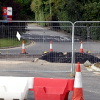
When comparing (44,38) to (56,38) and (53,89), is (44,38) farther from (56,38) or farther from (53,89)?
(53,89)

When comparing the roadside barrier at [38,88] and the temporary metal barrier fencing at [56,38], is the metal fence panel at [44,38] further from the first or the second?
the roadside barrier at [38,88]

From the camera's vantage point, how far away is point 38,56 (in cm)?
1891

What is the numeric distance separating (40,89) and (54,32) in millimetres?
7344

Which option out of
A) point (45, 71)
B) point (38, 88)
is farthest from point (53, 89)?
point (45, 71)

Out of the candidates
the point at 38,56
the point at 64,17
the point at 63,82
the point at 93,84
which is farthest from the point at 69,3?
the point at 63,82

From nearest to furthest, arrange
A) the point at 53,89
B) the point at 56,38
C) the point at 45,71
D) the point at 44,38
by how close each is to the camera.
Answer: the point at 53,89 < the point at 45,71 < the point at 44,38 < the point at 56,38

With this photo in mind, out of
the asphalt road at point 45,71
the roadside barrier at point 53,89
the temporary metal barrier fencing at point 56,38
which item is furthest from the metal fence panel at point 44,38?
the roadside barrier at point 53,89

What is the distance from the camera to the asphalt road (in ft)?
39.6

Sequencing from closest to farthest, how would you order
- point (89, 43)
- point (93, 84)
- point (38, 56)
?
point (93, 84) < point (89, 43) < point (38, 56)

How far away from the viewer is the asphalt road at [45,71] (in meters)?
12.1

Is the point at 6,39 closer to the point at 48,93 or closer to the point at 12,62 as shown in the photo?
the point at 12,62

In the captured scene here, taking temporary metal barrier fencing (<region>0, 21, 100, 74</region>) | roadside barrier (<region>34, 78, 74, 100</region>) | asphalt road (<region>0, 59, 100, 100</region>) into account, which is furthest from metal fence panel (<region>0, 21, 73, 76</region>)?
roadside barrier (<region>34, 78, 74, 100</region>)

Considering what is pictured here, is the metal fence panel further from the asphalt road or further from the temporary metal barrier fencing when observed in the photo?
the asphalt road

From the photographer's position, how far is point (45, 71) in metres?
14.6
